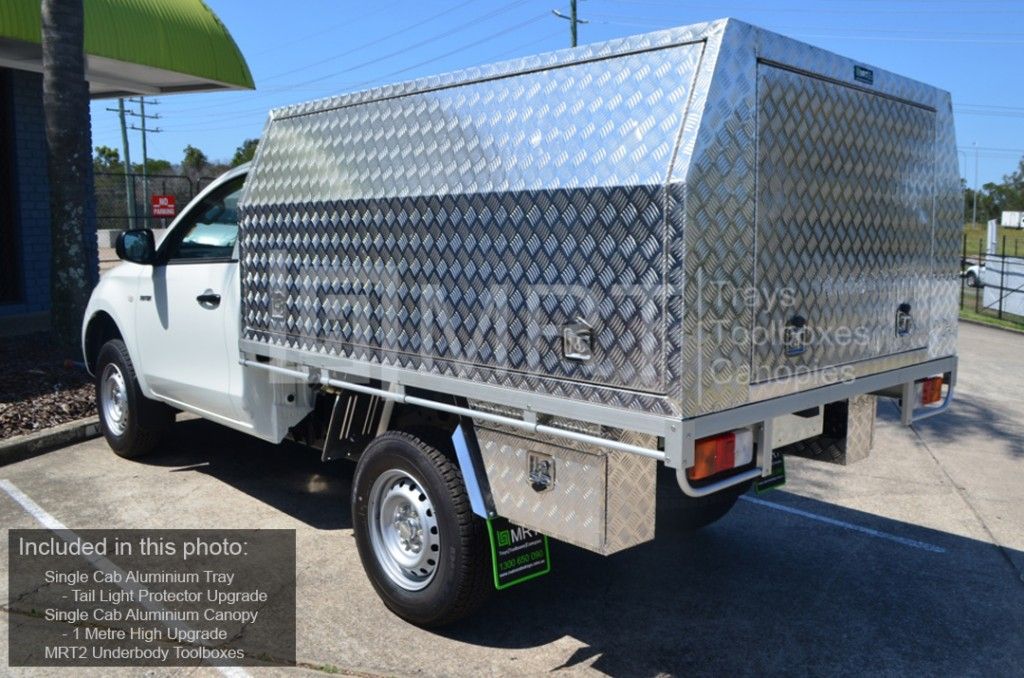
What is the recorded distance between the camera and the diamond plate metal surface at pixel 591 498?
11.1 feet

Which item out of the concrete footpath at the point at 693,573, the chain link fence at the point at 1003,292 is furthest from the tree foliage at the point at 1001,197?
the concrete footpath at the point at 693,573

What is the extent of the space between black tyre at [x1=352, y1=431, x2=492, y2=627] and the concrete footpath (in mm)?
192

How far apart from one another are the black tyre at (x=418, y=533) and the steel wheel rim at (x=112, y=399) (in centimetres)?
324

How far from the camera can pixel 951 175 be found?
4.68 metres

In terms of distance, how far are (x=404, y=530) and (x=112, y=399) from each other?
12.4 ft

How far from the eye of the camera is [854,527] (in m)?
5.70

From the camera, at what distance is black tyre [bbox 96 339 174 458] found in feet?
21.7

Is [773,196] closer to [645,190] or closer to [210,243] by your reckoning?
[645,190]

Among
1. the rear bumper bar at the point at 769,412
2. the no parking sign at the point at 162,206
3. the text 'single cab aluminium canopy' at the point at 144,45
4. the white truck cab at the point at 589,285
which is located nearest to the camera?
the rear bumper bar at the point at 769,412

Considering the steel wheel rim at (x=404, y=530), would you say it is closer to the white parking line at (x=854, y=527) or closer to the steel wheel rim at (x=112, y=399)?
the white parking line at (x=854, y=527)

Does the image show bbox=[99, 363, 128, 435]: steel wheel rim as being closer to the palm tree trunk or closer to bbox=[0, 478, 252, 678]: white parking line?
bbox=[0, 478, 252, 678]: white parking line

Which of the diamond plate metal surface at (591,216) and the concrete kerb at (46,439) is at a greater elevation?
the diamond plate metal surface at (591,216)

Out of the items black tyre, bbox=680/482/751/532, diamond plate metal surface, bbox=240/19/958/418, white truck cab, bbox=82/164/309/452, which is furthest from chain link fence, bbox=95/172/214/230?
black tyre, bbox=680/482/751/532

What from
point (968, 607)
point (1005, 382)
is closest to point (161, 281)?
point (968, 607)
